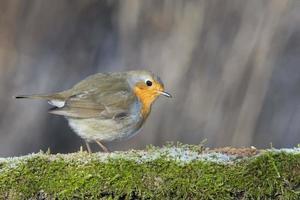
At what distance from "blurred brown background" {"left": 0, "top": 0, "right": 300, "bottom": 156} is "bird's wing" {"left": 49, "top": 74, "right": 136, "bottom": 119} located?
1.57m

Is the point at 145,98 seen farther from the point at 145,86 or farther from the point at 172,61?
the point at 172,61

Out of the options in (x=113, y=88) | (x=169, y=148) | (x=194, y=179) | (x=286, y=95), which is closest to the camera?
(x=194, y=179)

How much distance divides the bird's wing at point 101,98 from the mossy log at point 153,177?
68.9 inches

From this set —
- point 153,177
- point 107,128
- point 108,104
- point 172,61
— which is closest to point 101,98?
point 108,104

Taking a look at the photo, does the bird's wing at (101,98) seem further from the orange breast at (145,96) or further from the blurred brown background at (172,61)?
the blurred brown background at (172,61)

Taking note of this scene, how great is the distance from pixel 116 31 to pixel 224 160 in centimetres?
396

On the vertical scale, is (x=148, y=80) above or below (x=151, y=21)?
below

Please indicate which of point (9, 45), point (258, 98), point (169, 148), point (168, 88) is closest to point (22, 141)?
point (9, 45)

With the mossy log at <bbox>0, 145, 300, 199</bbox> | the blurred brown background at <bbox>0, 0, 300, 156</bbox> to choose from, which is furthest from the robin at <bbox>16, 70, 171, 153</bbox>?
the mossy log at <bbox>0, 145, 300, 199</bbox>

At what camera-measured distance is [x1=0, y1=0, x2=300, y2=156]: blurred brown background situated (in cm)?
648

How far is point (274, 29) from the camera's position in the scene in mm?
6520

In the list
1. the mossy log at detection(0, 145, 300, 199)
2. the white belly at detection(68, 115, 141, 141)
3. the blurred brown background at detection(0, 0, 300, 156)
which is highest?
the blurred brown background at detection(0, 0, 300, 156)

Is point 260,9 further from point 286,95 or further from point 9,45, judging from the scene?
point 9,45

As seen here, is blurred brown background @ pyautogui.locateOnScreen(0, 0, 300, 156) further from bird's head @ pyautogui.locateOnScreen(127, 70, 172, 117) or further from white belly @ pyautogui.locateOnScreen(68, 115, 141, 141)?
white belly @ pyautogui.locateOnScreen(68, 115, 141, 141)
